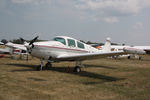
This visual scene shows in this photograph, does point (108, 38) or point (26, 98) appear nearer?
point (26, 98)

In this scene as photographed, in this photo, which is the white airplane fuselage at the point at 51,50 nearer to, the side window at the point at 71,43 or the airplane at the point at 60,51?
the airplane at the point at 60,51

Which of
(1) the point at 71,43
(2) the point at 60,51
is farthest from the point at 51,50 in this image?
(1) the point at 71,43

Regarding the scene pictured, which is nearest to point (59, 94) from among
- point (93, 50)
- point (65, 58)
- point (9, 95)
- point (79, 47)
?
point (9, 95)

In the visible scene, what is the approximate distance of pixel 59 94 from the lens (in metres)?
6.01

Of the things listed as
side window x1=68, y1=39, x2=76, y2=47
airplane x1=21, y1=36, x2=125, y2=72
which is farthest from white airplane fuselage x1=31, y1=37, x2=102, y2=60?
side window x1=68, y1=39, x2=76, y2=47

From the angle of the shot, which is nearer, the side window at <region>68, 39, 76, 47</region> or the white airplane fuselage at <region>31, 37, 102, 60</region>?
the white airplane fuselage at <region>31, 37, 102, 60</region>

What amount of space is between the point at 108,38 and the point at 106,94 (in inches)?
523

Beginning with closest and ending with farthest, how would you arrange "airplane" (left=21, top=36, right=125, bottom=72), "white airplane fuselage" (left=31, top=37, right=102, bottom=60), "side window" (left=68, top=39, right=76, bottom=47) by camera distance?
"airplane" (left=21, top=36, right=125, bottom=72) → "white airplane fuselage" (left=31, top=37, right=102, bottom=60) → "side window" (left=68, top=39, right=76, bottom=47)

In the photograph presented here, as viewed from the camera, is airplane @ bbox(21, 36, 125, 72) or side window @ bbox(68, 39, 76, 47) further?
side window @ bbox(68, 39, 76, 47)

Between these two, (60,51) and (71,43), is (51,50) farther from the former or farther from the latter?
(71,43)

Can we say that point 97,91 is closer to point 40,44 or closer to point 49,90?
point 49,90

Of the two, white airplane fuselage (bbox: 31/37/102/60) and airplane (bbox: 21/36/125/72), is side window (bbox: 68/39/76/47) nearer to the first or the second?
airplane (bbox: 21/36/125/72)

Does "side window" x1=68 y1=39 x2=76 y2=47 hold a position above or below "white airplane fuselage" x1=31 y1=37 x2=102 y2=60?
Answer: above

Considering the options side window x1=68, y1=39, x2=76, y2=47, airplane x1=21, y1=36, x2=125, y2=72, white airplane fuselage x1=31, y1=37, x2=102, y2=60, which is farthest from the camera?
side window x1=68, y1=39, x2=76, y2=47
